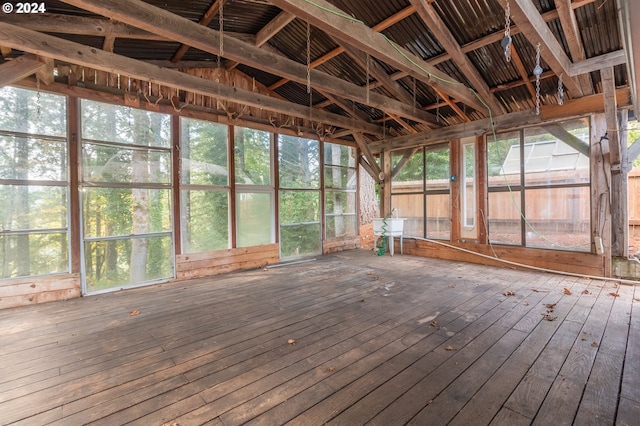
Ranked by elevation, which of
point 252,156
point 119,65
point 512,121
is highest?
point 119,65

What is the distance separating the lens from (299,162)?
22.2 feet

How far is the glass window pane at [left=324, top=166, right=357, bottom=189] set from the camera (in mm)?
7352

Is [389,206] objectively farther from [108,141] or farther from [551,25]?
[108,141]

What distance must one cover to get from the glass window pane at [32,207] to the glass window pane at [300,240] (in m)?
3.70

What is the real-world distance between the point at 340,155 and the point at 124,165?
4.90m

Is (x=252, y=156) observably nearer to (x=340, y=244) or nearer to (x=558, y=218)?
(x=340, y=244)

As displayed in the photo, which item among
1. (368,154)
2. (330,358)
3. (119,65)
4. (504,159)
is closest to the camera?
(330,358)

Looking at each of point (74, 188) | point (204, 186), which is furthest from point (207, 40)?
point (74, 188)

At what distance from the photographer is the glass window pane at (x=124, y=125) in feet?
14.1

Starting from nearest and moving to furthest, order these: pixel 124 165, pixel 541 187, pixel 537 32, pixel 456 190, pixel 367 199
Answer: pixel 537 32
pixel 124 165
pixel 541 187
pixel 456 190
pixel 367 199

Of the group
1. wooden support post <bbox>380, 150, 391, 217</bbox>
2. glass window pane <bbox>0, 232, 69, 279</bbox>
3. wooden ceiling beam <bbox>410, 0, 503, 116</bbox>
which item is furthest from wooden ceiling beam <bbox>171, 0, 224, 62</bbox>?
wooden support post <bbox>380, 150, 391, 217</bbox>

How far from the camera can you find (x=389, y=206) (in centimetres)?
749

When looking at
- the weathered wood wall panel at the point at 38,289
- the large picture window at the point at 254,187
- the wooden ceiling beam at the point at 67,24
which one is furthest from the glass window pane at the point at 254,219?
the wooden ceiling beam at the point at 67,24

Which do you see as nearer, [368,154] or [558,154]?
[558,154]
